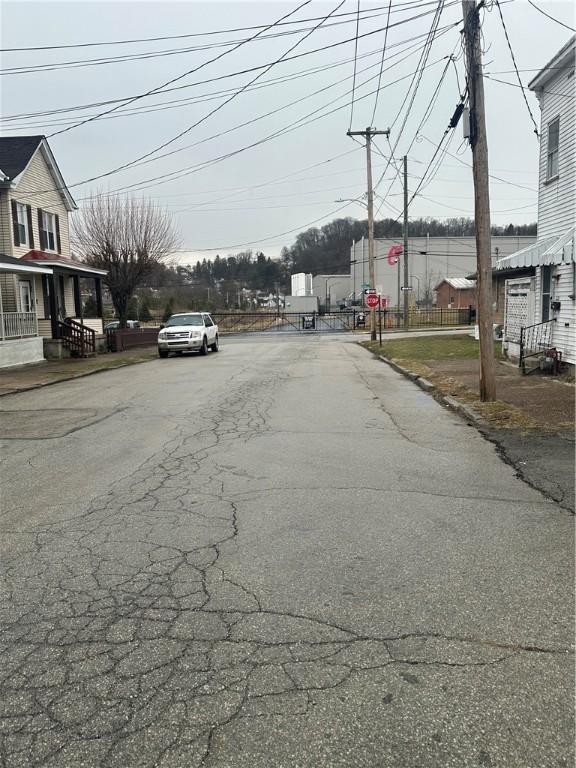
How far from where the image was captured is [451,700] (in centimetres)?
276

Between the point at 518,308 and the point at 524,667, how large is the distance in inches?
650

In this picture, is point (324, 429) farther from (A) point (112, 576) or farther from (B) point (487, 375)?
(A) point (112, 576)

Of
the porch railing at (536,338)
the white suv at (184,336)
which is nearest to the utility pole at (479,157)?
the porch railing at (536,338)

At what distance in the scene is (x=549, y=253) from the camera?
13500 millimetres

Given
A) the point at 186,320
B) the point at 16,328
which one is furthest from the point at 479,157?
the point at 186,320

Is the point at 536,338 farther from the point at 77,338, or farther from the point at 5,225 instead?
the point at 5,225

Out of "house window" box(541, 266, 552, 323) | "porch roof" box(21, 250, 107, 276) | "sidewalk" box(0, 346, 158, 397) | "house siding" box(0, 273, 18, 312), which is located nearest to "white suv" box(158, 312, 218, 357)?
"sidewalk" box(0, 346, 158, 397)

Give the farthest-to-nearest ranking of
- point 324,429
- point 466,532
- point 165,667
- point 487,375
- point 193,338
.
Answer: point 193,338 < point 487,375 < point 324,429 < point 466,532 < point 165,667

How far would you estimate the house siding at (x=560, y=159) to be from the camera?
14.8m

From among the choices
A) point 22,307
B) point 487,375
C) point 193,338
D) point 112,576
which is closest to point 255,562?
point 112,576

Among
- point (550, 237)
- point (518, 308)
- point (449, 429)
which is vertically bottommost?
point (449, 429)

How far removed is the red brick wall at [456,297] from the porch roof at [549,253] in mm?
53710

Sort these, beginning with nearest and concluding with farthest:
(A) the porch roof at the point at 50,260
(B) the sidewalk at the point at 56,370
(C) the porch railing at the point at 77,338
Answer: (B) the sidewalk at the point at 56,370, (A) the porch roof at the point at 50,260, (C) the porch railing at the point at 77,338

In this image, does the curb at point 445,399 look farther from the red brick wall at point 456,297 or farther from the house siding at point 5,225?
the red brick wall at point 456,297
